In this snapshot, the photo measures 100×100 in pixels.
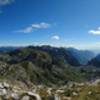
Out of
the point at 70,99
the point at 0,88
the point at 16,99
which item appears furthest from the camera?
the point at 0,88

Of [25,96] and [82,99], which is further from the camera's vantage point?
[82,99]

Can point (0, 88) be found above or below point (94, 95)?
above

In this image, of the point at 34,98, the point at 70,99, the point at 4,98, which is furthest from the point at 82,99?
the point at 4,98

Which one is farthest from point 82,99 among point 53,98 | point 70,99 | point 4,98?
point 4,98

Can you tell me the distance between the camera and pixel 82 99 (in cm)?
2231

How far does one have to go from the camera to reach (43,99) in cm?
2005

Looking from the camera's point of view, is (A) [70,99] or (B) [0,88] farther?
(B) [0,88]

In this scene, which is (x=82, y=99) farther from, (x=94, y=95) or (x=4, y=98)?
(x=4, y=98)

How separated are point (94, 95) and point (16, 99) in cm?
873

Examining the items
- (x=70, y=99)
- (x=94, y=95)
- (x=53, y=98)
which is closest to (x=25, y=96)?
(x=53, y=98)

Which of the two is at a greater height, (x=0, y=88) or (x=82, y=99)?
(x=0, y=88)

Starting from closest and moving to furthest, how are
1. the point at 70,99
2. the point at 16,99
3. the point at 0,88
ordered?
the point at 16,99
the point at 70,99
the point at 0,88

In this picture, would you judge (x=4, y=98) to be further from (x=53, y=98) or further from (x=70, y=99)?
(x=70, y=99)

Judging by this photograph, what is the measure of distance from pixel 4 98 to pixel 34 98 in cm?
257
